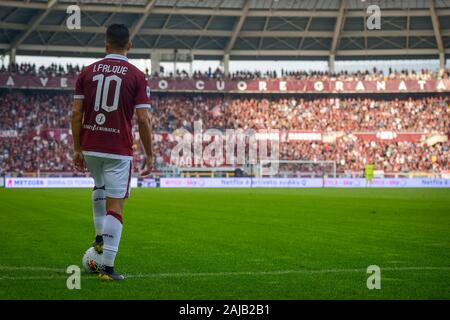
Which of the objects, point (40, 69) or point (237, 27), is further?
point (237, 27)

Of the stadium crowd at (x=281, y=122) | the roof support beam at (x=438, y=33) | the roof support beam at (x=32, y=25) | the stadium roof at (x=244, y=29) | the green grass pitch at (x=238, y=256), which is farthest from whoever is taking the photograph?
the roof support beam at (x=438, y=33)

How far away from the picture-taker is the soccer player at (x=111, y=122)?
28.9ft

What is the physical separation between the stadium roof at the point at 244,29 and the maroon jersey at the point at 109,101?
55572mm

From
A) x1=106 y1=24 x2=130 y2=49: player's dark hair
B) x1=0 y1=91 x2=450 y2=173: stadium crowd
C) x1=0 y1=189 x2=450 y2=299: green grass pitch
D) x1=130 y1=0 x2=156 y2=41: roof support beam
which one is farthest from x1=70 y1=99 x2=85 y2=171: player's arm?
x1=130 y1=0 x2=156 y2=41: roof support beam

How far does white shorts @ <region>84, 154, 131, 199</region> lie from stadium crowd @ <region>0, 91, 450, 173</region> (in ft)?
173

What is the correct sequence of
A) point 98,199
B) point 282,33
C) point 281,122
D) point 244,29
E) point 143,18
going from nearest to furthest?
point 98,199, point 143,18, point 281,122, point 282,33, point 244,29

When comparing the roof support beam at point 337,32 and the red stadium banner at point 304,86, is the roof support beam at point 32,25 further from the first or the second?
the roof support beam at point 337,32

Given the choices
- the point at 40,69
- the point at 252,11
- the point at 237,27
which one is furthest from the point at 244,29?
the point at 40,69

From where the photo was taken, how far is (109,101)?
348 inches

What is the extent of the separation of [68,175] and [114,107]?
51.3 meters

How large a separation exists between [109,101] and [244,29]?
64893mm

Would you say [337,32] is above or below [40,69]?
above

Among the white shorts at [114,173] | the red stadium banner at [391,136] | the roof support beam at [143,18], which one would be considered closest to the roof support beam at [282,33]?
the roof support beam at [143,18]

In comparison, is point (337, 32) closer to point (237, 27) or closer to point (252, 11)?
point (252, 11)
